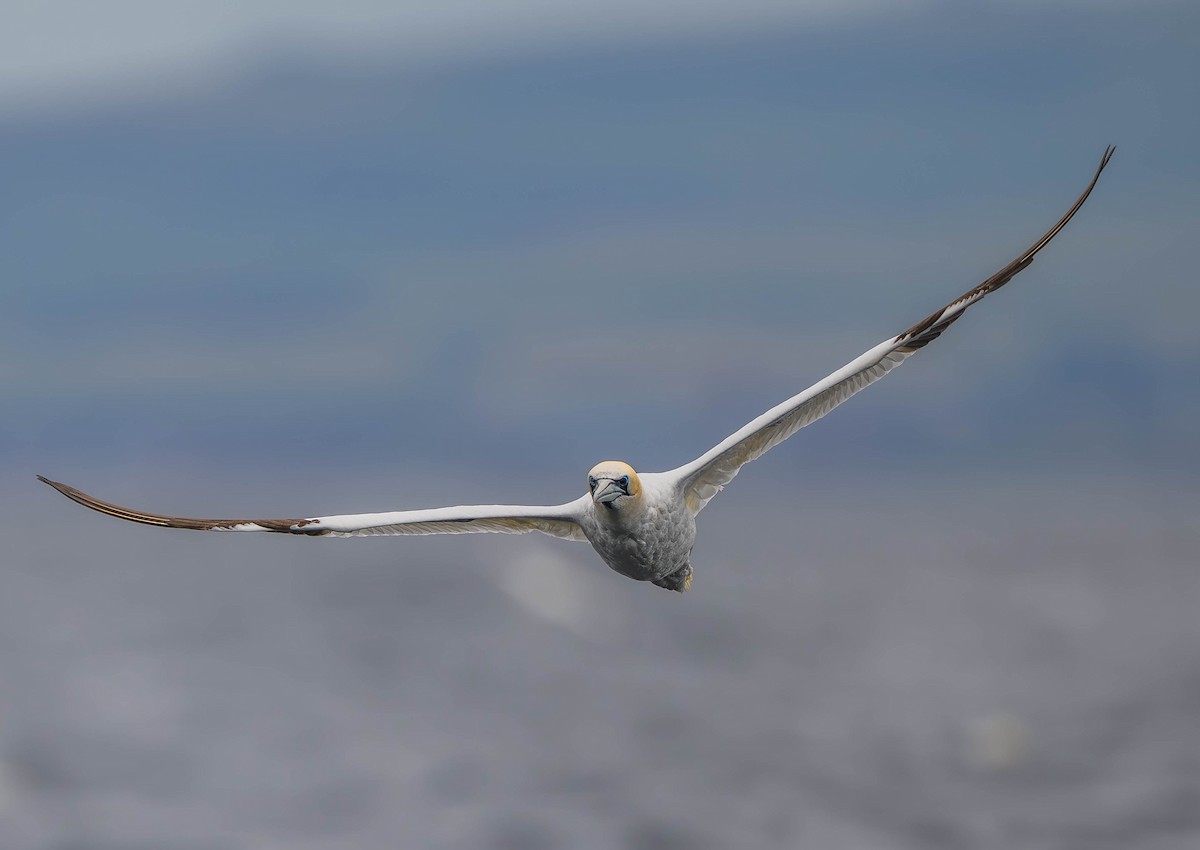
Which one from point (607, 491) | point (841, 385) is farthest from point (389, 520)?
point (841, 385)

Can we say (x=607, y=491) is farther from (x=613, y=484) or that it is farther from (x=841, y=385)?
(x=841, y=385)

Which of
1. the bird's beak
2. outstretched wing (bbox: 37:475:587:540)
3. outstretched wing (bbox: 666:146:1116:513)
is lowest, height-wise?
the bird's beak

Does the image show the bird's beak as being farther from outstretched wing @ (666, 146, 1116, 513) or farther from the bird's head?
outstretched wing @ (666, 146, 1116, 513)

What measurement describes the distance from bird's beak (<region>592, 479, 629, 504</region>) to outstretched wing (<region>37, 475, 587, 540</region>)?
1.87 m

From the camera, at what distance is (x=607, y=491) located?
18062mm

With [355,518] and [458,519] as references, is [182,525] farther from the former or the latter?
[458,519]

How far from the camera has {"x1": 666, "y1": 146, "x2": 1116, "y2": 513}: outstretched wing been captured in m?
19.2

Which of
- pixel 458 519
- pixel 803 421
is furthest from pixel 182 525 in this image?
pixel 803 421

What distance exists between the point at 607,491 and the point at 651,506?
1.40 m

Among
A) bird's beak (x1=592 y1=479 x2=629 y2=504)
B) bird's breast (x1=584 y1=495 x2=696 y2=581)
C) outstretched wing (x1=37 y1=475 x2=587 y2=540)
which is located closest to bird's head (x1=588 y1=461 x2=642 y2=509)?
bird's beak (x1=592 y1=479 x2=629 y2=504)

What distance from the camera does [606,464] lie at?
18.4 meters

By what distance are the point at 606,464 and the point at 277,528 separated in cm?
616

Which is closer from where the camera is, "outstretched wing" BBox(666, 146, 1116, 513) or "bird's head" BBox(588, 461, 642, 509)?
"bird's head" BBox(588, 461, 642, 509)

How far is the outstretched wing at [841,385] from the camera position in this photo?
62.8ft
